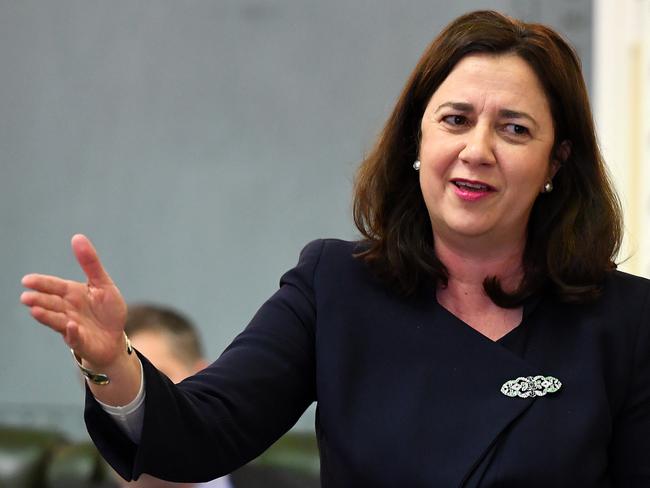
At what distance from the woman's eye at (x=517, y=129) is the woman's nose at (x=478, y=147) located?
5cm

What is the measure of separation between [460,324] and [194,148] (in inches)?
158

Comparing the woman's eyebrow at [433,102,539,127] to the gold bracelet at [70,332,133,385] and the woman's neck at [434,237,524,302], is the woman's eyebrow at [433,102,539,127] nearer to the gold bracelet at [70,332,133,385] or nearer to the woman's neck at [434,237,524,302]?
the woman's neck at [434,237,524,302]

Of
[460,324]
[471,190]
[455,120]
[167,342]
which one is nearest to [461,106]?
[455,120]

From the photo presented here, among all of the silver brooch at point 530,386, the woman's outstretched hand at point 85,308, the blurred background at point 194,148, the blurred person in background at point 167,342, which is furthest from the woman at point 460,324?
the blurred background at point 194,148

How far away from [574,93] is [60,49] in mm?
4370

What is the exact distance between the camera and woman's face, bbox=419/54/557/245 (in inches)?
89.9

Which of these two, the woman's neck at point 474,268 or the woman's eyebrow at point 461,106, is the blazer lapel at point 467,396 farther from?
the woman's eyebrow at point 461,106

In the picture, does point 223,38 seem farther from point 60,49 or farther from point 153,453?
point 153,453

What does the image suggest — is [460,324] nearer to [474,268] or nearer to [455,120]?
[474,268]

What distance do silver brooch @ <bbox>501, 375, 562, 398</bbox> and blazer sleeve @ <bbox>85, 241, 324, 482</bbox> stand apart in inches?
14.3

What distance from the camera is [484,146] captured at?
2.26m

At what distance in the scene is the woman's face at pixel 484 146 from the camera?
2.28 metres

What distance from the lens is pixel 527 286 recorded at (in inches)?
93.7

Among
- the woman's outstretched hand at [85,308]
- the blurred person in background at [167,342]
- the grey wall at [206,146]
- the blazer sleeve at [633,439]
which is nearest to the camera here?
the woman's outstretched hand at [85,308]
